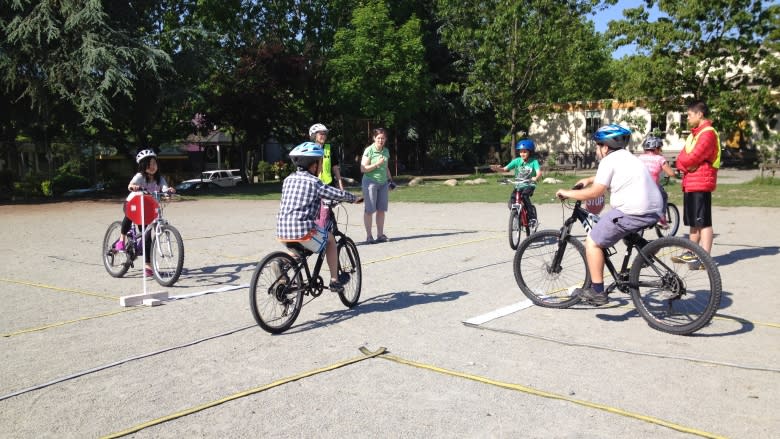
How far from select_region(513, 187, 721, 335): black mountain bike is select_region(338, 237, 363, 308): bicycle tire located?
5.36 feet

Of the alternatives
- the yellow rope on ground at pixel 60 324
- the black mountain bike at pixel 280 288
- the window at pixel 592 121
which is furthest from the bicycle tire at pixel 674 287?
the window at pixel 592 121

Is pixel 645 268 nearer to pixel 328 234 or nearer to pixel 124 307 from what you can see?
pixel 328 234

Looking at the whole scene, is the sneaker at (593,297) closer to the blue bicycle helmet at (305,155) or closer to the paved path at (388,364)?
the paved path at (388,364)

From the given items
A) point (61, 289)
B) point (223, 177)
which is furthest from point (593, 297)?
point (223, 177)

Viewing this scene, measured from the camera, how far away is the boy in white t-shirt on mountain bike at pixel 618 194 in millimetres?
5793

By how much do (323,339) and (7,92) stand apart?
79.4 ft

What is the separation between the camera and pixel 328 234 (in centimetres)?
645

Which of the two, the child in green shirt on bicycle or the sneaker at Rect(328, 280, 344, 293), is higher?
the child in green shirt on bicycle

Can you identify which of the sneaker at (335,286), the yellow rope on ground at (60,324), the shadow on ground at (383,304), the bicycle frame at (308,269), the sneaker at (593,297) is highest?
the bicycle frame at (308,269)

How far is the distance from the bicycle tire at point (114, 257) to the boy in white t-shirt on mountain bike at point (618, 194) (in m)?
6.01

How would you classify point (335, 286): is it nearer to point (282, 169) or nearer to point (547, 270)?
point (547, 270)

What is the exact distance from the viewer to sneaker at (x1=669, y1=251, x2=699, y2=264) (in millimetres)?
5578

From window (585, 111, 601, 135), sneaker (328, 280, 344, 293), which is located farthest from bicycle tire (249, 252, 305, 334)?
window (585, 111, 601, 135)

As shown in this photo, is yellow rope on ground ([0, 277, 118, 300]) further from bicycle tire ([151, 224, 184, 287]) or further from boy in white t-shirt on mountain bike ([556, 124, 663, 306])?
boy in white t-shirt on mountain bike ([556, 124, 663, 306])
